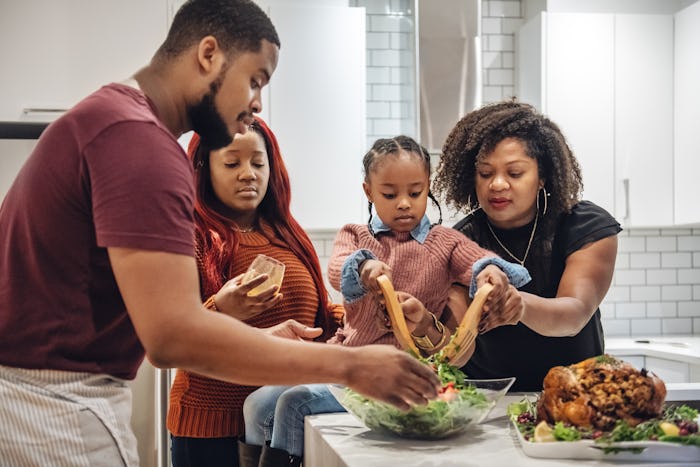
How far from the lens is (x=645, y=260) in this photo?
4.41 m

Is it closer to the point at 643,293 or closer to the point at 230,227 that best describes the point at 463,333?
the point at 230,227

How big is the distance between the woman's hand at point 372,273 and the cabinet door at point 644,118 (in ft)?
8.58

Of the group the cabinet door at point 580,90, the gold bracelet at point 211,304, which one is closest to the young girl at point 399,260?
the gold bracelet at point 211,304

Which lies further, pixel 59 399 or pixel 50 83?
pixel 50 83

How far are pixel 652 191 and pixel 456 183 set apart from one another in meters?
2.22

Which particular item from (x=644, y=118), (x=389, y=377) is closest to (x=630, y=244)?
(x=644, y=118)

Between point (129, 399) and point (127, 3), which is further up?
point (127, 3)

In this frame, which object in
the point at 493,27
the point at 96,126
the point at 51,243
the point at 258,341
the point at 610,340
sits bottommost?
the point at 610,340

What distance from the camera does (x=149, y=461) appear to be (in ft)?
11.2

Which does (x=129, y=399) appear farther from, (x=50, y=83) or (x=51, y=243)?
(x=50, y=83)

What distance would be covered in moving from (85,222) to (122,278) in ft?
0.46

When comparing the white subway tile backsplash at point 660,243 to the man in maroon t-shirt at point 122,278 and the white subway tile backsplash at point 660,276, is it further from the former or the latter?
the man in maroon t-shirt at point 122,278

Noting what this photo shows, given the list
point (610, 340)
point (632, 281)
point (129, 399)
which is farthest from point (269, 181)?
point (632, 281)

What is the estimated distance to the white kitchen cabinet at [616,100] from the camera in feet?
13.3
